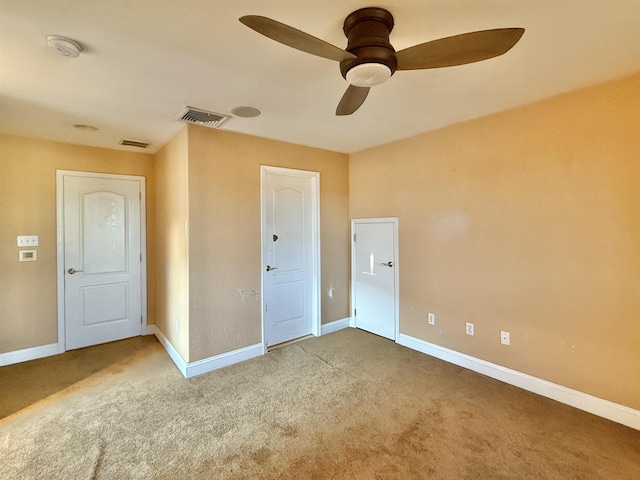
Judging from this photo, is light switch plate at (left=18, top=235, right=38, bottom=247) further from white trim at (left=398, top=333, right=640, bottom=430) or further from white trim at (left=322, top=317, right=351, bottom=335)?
Answer: white trim at (left=398, top=333, right=640, bottom=430)

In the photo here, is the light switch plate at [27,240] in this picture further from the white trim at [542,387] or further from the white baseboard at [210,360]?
the white trim at [542,387]

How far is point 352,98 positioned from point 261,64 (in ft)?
1.97

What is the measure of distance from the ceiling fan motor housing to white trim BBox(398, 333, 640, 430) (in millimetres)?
2686

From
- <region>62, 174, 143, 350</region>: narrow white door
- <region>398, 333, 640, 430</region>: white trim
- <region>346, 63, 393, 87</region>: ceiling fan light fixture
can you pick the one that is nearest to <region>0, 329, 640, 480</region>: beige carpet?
<region>398, 333, 640, 430</region>: white trim

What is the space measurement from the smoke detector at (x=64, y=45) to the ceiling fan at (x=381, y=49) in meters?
1.19

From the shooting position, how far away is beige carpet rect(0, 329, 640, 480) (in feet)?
5.76

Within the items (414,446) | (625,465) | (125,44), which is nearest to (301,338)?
(414,446)

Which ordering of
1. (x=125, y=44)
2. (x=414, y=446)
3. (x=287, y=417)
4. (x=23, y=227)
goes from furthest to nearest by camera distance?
(x=23, y=227)
(x=287, y=417)
(x=414, y=446)
(x=125, y=44)

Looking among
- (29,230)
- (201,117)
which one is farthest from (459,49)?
(29,230)

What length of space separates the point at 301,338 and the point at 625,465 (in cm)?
283

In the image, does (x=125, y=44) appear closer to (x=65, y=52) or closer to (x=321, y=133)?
(x=65, y=52)

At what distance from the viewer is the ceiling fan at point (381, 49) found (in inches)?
50.1

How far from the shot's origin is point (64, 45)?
1.60 metres

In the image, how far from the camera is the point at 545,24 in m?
1.51
